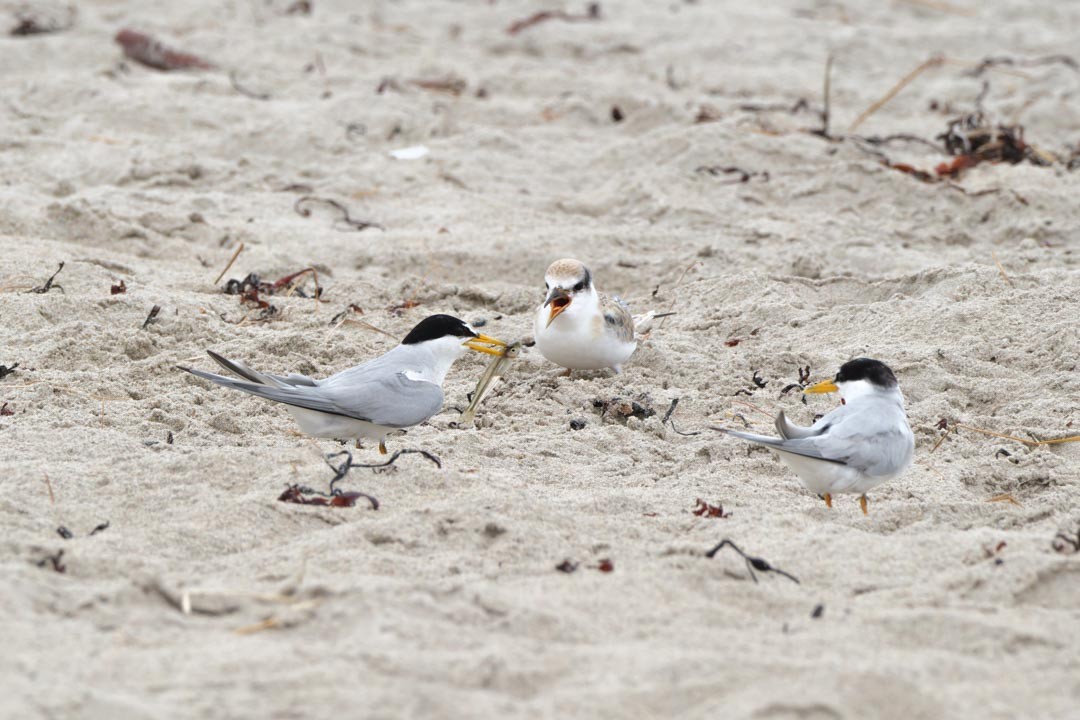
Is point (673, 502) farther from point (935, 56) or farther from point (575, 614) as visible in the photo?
point (935, 56)

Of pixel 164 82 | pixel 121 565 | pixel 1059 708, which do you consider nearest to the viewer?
pixel 1059 708

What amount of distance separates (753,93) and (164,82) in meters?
4.15

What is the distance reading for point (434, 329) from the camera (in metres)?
4.61

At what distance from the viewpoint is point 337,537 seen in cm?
337

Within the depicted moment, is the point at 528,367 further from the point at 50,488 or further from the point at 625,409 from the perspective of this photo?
the point at 50,488

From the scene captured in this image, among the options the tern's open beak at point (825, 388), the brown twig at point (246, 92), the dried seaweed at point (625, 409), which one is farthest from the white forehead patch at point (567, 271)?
the brown twig at point (246, 92)

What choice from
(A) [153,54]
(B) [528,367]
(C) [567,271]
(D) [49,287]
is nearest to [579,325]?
(C) [567,271]

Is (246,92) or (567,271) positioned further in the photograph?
(246,92)

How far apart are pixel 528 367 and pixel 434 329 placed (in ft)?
2.92

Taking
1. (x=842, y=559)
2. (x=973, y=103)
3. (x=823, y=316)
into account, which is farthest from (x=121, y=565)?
(x=973, y=103)

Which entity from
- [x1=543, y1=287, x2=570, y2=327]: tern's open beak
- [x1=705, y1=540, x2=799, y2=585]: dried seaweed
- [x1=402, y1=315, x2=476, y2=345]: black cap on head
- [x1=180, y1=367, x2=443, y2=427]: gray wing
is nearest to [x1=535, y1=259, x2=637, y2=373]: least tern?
[x1=543, y1=287, x2=570, y2=327]: tern's open beak

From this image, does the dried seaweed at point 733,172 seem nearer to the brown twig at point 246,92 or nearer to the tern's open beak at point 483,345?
the tern's open beak at point 483,345

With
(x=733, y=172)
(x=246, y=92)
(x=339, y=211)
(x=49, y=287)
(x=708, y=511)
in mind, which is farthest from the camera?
(x=246, y=92)

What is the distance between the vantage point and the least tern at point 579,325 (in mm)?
4953
